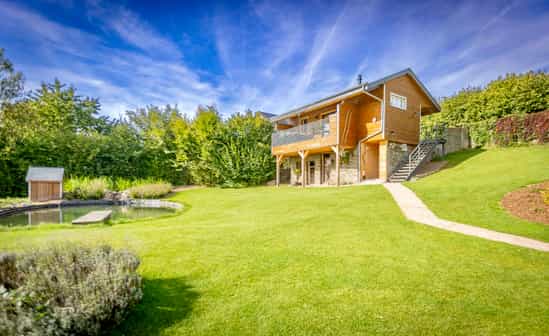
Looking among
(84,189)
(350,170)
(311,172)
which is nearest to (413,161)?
(350,170)

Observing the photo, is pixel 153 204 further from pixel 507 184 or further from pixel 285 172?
pixel 507 184

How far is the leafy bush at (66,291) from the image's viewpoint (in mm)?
1741

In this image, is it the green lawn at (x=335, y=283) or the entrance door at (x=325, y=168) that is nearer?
the green lawn at (x=335, y=283)

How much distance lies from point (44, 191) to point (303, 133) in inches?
586

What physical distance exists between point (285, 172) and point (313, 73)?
336 inches

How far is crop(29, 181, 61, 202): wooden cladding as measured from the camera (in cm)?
1254

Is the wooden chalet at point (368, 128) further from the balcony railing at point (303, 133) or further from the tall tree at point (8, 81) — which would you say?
the tall tree at point (8, 81)

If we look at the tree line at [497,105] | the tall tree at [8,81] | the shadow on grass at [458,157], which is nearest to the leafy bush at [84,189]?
the tall tree at [8,81]

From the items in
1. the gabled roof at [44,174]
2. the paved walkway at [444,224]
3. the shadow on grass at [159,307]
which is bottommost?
the shadow on grass at [159,307]

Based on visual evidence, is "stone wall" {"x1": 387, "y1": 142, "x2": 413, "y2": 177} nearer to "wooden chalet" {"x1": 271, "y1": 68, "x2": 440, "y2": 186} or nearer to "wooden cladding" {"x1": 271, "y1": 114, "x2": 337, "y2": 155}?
"wooden chalet" {"x1": 271, "y1": 68, "x2": 440, "y2": 186}

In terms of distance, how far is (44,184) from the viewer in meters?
12.7

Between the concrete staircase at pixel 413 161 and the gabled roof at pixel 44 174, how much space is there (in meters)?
18.1

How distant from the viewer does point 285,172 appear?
21078 mm

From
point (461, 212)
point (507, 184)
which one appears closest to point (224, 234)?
point (461, 212)
